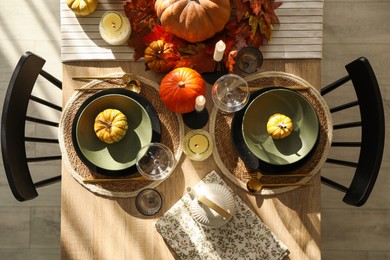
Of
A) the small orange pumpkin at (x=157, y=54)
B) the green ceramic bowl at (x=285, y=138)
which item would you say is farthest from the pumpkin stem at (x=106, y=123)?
the green ceramic bowl at (x=285, y=138)

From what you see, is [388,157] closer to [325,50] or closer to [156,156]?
[325,50]

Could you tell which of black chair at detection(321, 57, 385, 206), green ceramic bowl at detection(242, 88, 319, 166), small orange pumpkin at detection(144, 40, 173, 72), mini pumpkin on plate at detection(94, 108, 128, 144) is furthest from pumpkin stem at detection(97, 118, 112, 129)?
black chair at detection(321, 57, 385, 206)

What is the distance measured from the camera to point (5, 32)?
2.65 m

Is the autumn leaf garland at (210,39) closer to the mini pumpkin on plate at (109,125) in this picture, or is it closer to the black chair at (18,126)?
the mini pumpkin on plate at (109,125)

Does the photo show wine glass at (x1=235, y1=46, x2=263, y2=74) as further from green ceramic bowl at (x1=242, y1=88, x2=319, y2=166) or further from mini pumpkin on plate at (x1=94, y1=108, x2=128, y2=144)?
mini pumpkin on plate at (x1=94, y1=108, x2=128, y2=144)

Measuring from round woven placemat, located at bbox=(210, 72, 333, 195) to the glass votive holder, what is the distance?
30 mm

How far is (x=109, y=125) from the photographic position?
5.33 feet

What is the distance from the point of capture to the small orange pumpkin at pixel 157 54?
1661 mm

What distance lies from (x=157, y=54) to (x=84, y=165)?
0.47 metres

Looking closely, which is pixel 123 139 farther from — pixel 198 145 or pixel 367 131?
pixel 367 131

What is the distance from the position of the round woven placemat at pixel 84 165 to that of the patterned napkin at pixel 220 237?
0.14 m

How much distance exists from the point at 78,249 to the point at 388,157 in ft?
5.82

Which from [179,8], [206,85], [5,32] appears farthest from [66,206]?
[5,32]

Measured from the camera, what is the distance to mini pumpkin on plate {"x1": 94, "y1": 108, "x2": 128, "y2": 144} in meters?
1.62
